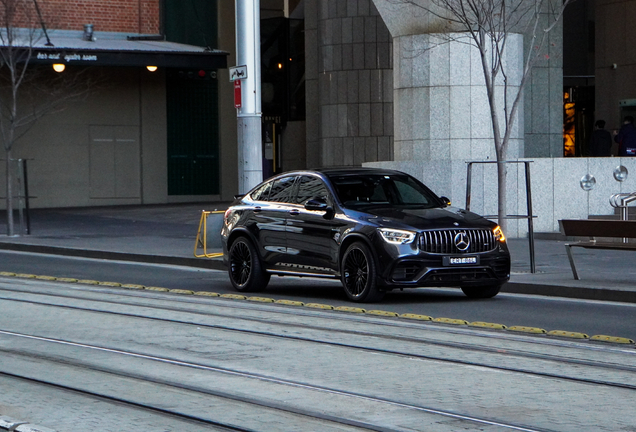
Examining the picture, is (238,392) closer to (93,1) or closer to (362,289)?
(362,289)

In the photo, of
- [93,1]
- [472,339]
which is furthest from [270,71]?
[472,339]

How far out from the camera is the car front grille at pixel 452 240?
1254cm

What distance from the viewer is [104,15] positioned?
36219 mm

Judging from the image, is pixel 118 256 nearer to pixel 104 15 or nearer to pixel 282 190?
pixel 282 190

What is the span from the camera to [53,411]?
22.7ft

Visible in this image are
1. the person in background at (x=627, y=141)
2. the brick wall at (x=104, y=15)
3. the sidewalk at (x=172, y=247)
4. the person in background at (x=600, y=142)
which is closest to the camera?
the sidewalk at (x=172, y=247)

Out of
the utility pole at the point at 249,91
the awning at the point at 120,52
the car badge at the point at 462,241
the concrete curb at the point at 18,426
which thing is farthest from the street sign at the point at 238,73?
the concrete curb at the point at 18,426

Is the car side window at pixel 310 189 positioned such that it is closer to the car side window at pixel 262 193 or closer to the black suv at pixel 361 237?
the black suv at pixel 361 237

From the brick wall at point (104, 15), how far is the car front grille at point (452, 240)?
24060 millimetres

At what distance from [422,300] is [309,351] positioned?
434 cm

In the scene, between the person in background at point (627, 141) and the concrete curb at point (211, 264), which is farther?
the person in background at point (627, 141)

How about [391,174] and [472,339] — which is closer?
[472,339]

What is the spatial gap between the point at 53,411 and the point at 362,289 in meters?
6.25

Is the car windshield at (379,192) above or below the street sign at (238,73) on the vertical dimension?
below
